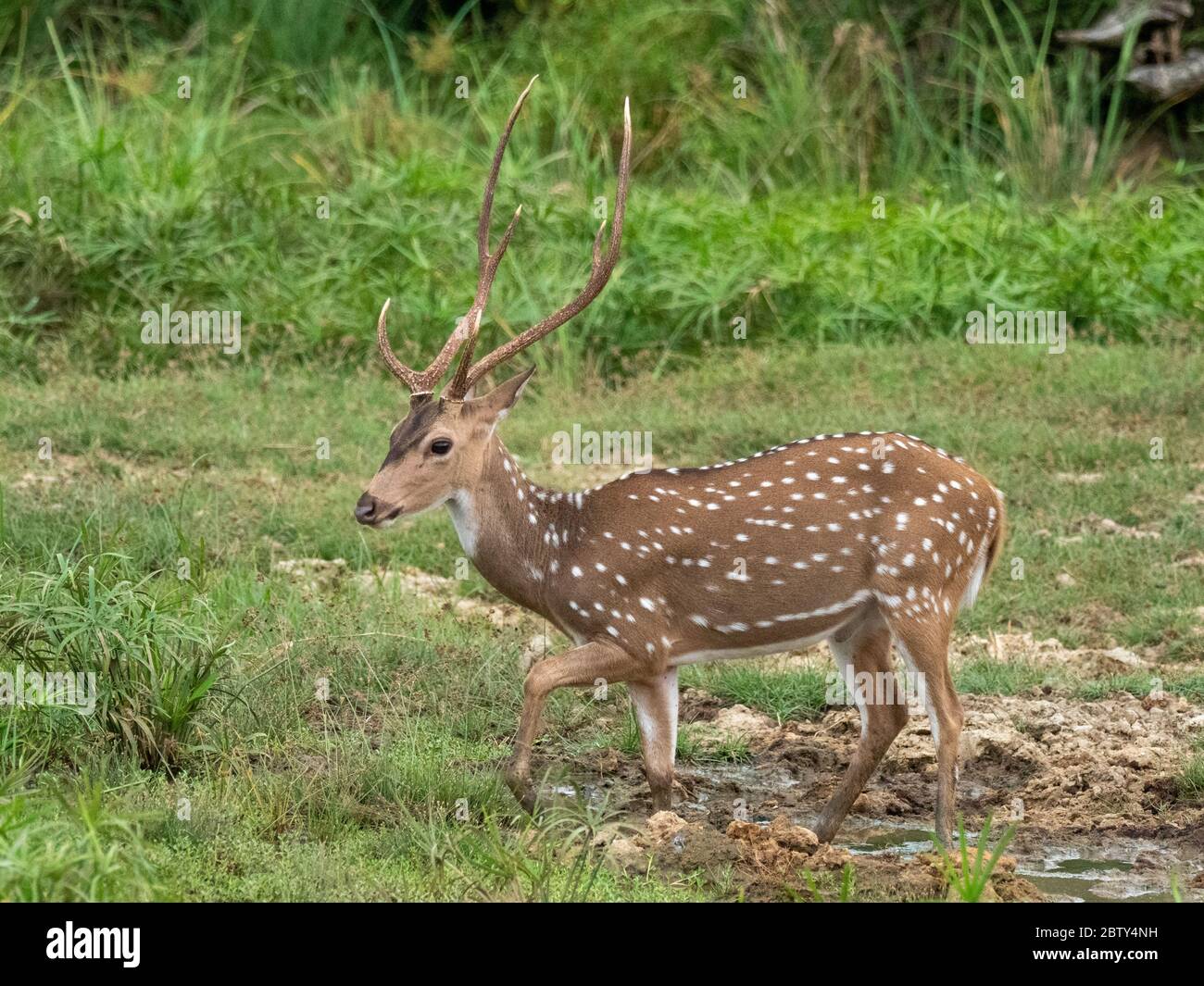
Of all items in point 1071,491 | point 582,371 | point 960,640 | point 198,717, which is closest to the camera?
point 198,717

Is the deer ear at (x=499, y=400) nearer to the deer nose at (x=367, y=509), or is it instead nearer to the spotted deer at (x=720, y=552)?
the spotted deer at (x=720, y=552)

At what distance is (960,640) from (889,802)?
1.46 meters

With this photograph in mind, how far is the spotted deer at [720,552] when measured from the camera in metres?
6.59

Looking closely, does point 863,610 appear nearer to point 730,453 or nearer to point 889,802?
point 889,802

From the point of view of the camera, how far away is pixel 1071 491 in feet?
31.2

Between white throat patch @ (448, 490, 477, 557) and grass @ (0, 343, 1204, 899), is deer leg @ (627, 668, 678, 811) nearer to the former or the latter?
grass @ (0, 343, 1204, 899)

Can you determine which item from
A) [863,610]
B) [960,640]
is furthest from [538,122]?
[863,610]

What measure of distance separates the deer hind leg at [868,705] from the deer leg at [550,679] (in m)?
0.88

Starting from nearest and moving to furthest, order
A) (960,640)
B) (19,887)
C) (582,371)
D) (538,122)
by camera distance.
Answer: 1. (19,887)
2. (960,640)
3. (582,371)
4. (538,122)

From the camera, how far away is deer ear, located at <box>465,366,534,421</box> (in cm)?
682

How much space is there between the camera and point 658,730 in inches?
265

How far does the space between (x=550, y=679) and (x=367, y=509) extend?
869 millimetres

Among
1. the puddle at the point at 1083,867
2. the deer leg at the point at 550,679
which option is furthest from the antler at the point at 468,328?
the puddle at the point at 1083,867

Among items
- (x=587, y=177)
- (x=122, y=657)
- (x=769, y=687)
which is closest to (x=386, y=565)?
(x=769, y=687)
